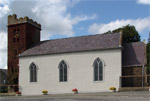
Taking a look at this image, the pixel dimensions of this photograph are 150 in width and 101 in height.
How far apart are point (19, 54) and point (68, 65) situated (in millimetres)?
8576

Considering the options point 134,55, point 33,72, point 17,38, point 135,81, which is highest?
point 17,38

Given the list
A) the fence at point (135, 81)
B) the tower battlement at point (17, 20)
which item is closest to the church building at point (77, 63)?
the fence at point (135, 81)

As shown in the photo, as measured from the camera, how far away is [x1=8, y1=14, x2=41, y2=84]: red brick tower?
3134cm

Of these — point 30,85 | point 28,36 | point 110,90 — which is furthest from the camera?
point 28,36

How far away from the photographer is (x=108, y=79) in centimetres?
2397

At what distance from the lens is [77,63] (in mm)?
25797

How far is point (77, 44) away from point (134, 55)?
7987mm

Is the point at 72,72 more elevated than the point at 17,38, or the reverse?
the point at 17,38

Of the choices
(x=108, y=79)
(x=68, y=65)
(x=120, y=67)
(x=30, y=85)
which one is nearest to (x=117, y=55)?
(x=120, y=67)

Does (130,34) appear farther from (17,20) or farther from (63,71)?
(17,20)

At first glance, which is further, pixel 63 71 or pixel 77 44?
pixel 77 44

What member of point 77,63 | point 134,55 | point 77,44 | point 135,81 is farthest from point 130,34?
point 77,63

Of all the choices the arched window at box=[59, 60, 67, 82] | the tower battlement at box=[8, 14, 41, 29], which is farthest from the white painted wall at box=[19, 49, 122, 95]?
the tower battlement at box=[8, 14, 41, 29]

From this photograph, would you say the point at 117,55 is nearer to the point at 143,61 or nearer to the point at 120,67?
the point at 120,67
